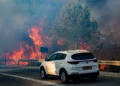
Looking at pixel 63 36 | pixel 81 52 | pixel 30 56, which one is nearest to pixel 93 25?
pixel 63 36

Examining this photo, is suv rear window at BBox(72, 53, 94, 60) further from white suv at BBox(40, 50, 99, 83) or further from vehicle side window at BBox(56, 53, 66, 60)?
vehicle side window at BBox(56, 53, 66, 60)

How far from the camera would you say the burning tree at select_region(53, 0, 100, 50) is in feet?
160

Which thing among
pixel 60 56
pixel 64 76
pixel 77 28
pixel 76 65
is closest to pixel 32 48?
pixel 77 28

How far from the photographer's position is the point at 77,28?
48.5 m

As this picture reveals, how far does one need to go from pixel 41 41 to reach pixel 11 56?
7.21 metres

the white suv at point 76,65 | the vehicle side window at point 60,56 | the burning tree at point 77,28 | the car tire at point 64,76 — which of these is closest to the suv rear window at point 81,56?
the white suv at point 76,65

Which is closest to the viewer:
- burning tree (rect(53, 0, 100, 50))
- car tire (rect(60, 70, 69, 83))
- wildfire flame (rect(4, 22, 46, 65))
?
car tire (rect(60, 70, 69, 83))

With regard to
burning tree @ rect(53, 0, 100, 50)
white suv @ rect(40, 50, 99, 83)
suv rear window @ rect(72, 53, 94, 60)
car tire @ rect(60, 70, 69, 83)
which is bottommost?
car tire @ rect(60, 70, 69, 83)

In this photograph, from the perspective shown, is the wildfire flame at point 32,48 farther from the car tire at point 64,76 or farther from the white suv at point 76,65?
the car tire at point 64,76

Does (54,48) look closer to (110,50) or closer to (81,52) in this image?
→ (110,50)

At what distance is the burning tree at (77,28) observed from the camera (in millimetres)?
48750

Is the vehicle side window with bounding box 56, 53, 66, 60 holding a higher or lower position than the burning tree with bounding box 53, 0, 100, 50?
lower

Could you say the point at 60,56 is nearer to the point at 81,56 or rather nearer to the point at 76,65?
the point at 81,56

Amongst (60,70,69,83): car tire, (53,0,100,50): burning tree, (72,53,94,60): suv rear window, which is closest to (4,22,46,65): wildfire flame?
(53,0,100,50): burning tree
